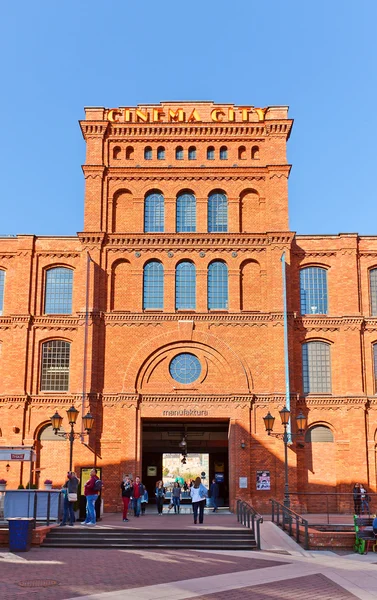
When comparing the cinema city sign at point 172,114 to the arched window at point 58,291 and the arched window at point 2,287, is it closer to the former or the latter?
the arched window at point 58,291

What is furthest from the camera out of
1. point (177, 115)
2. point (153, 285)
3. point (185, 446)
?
point (185, 446)

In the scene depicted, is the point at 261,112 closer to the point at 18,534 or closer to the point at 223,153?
the point at 223,153

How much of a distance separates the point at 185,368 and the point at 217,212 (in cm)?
845

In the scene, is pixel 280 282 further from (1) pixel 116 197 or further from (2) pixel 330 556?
(2) pixel 330 556

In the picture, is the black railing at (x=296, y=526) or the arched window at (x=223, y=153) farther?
the arched window at (x=223, y=153)

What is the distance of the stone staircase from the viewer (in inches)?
846

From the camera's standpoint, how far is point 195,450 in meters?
43.1

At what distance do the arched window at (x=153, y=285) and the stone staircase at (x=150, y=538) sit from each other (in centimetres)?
1502

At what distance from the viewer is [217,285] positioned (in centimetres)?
3641

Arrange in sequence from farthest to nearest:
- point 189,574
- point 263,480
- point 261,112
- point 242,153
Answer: point 261,112
point 242,153
point 263,480
point 189,574

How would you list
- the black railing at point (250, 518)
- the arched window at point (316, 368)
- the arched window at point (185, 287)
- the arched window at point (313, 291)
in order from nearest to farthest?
the black railing at point (250, 518) → the arched window at point (316, 368) → the arched window at point (185, 287) → the arched window at point (313, 291)

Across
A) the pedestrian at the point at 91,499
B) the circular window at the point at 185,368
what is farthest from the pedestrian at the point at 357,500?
the pedestrian at the point at 91,499

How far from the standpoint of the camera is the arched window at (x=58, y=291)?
36.6 m

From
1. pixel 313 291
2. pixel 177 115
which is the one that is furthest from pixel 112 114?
pixel 313 291
